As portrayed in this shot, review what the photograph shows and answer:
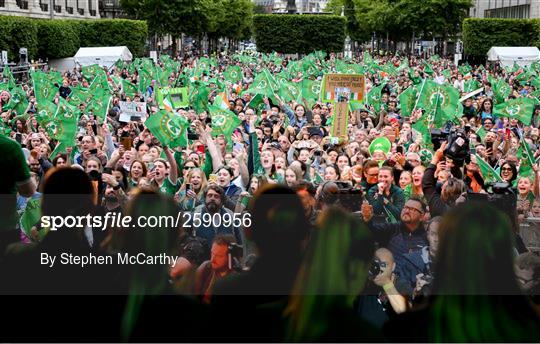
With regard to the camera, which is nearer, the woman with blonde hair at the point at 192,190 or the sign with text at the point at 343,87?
the woman with blonde hair at the point at 192,190

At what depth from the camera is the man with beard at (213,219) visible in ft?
18.3

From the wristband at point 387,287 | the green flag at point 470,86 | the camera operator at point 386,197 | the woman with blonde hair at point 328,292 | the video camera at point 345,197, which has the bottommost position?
the green flag at point 470,86

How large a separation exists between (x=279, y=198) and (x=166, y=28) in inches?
2458

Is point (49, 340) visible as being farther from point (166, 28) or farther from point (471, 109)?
point (166, 28)

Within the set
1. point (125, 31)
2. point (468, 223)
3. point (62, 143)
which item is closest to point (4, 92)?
point (62, 143)

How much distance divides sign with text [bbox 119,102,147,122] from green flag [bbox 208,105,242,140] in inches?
106

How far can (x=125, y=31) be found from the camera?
2180 inches

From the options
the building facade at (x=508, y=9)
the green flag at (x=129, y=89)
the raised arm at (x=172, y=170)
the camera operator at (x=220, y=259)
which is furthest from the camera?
the building facade at (x=508, y=9)

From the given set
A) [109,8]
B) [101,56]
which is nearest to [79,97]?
[101,56]

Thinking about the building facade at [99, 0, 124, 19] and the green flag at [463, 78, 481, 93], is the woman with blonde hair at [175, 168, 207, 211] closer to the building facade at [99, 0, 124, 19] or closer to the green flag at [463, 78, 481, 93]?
the green flag at [463, 78, 481, 93]

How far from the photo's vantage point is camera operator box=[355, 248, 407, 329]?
13.6 ft

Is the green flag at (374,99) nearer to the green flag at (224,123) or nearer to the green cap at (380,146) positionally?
the green flag at (224,123)

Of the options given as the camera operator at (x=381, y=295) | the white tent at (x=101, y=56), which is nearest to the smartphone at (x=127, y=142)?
the camera operator at (x=381, y=295)

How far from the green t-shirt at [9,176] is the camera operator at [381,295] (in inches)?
63.9
